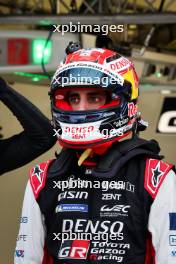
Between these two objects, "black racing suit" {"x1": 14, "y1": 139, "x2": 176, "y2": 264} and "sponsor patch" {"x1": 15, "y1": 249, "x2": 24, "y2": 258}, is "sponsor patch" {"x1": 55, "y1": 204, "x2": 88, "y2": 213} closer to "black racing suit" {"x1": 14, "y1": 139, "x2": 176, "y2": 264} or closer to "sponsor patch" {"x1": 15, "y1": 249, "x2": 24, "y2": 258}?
"black racing suit" {"x1": 14, "y1": 139, "x2": 176, "y2": 264}

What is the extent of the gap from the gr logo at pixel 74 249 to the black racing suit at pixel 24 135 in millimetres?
650

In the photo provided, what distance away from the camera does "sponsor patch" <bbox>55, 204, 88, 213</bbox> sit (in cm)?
176

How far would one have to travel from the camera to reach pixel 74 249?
1752 millimetres

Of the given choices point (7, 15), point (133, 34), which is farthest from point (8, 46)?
point (133, 34)

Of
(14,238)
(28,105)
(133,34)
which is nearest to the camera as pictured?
(28,105)

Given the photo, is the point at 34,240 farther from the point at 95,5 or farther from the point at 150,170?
the point at 95,5

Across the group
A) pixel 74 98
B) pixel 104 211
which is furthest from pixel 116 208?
pixel 74 98

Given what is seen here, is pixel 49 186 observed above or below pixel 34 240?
above

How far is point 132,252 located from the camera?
5.62ft

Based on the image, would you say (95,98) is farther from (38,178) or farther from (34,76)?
(34,76)

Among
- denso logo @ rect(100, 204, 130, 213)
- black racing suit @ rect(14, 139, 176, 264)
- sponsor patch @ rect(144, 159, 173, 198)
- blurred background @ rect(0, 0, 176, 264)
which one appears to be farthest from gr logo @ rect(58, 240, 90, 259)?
blurred background @ rect(0, 0, 176, 264)

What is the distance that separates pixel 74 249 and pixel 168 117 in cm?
261

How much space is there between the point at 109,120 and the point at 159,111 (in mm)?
2455

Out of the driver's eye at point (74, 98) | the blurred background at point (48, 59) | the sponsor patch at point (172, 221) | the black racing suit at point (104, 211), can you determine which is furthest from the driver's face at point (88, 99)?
the blurred background at point (48, 59)
